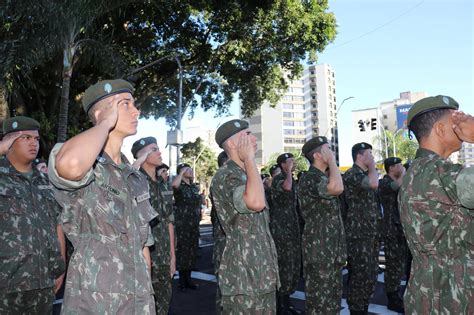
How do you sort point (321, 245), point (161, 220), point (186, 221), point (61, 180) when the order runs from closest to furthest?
point (61, 180) < point (321, 245) < point (161, 220) < point (186, 221)

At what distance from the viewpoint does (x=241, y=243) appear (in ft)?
9.89

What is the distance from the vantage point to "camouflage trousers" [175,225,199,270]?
7.02m

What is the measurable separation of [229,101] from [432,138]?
1706cm

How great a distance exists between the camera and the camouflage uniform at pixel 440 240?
2.16 m

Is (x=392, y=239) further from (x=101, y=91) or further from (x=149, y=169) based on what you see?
(x=101, y=91)

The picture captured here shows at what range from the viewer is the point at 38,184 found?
3637 millimetres

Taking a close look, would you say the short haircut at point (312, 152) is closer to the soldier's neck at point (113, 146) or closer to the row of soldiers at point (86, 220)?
the row of soldiers at point (86, 220)

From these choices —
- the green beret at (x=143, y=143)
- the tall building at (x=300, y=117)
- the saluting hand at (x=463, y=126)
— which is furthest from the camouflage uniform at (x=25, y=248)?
the tall building at (x=300, y=117)

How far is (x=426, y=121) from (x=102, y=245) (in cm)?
191

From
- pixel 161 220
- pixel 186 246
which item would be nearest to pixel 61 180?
pixel 161 220

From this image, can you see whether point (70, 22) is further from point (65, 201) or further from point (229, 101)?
point (229, 101)

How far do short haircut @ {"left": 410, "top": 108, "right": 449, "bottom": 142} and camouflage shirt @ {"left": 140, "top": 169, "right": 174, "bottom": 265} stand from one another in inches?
111

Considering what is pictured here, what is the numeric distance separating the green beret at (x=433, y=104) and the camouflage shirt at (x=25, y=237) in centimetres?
287

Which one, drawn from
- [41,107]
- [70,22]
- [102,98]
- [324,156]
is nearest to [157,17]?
[41,107]
